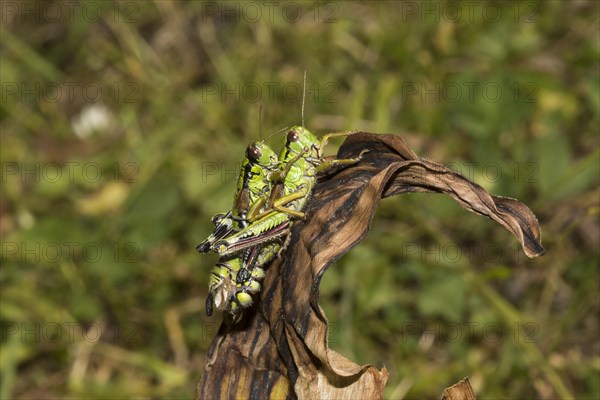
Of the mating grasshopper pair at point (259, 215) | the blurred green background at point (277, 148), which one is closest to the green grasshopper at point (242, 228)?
the mating grasshopper pair at point (259, 215)

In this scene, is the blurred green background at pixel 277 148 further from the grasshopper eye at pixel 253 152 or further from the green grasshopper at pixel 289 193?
the grasshopper eye at pixel 253 152

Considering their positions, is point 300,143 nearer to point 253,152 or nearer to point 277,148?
point 253,152

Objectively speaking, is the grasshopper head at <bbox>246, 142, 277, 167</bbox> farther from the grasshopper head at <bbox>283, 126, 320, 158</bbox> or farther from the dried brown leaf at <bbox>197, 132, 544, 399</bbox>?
the dried brown leaf at <bbox>197, 132, 544, 399</bbox>

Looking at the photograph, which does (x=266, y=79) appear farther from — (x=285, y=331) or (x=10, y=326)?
(x=285, y=331)

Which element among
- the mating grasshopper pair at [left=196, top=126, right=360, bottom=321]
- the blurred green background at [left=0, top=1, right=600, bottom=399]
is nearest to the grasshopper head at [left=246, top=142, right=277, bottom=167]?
the mating grasshopper pair at [left=196, top=126, right=360, bottom=321]

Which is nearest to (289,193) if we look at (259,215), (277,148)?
(259,215)

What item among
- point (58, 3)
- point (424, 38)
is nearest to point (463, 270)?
point (424, 38)
